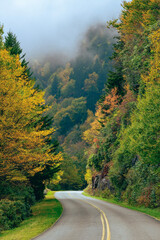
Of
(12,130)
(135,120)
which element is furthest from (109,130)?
(12,130)

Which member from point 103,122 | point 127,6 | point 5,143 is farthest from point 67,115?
point 5,143

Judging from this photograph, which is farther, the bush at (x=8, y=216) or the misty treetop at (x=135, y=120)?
the misty treetop at (x=135, y=120)

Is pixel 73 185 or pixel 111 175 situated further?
pixel 73 185

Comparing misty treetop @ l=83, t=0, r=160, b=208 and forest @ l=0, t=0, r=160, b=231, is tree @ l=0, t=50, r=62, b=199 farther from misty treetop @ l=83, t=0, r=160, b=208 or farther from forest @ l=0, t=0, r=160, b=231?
misty treetop @ l=83, t=0, r=160, b=208

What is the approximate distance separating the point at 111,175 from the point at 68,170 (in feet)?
214

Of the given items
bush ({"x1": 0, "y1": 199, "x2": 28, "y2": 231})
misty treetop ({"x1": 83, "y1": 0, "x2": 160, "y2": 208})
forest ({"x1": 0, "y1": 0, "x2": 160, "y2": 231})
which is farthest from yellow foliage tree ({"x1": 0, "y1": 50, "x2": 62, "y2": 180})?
misty treetop ({"x1": 83, "y1": 0, "x2": 160, "y2": 208})

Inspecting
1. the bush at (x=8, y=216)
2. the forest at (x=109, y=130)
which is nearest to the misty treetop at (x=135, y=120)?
the forest at (x=109, y=130)

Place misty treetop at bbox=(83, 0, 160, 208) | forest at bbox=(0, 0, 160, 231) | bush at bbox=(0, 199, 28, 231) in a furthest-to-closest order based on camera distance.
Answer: misty treetop at bbox=(83, 0, 160, 208), forest at bbox=(0, 0, 160, 231), bush at bbox=(0, 199, 28, 231)

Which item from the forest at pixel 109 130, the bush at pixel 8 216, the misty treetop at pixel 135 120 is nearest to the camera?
the bush at pixel 8 216

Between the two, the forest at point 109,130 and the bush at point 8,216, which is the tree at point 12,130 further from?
the bush at point 8,216

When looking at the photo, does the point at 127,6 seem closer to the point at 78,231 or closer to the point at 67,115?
the point at 78,231

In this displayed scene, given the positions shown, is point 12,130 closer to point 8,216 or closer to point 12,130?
point 12,130

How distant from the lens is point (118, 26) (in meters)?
42.2

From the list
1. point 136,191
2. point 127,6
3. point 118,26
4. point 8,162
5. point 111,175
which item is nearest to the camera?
point 8,162
